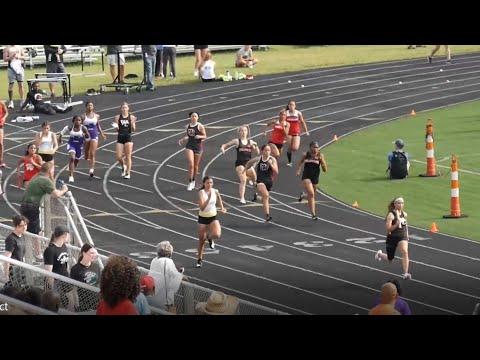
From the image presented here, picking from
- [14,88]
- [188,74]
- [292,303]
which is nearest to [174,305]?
[292,303]

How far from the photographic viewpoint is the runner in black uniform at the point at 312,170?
80.2 ft

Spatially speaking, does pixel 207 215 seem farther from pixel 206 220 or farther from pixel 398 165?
pixel 398 165

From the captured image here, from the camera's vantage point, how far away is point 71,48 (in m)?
43.7

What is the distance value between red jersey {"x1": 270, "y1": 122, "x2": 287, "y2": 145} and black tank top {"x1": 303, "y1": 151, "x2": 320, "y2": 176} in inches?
175

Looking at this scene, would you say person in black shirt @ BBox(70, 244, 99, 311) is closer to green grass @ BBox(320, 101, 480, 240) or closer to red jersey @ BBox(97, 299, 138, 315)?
red jersey @ BBox(97, 299, 138, 315)

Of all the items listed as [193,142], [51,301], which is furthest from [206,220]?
[51,301]

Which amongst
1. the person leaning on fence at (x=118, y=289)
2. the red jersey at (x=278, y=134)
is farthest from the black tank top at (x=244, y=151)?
the person leaning on fence at (x=118, y=289)

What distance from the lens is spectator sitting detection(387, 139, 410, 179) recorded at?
27.9 meters

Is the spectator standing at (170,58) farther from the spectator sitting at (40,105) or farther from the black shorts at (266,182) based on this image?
the black shorts at (266,182)

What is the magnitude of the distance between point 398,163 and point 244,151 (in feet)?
12.0

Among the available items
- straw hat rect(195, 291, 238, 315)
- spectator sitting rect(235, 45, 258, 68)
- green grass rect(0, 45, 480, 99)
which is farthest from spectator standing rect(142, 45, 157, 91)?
straw hat rect(195, 291, 238, 315)
